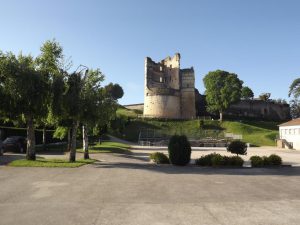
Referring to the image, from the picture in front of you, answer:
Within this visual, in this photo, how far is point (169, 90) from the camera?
9119 centimetres

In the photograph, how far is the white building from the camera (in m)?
50.4

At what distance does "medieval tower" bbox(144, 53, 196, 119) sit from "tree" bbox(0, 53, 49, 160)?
69.0 metres

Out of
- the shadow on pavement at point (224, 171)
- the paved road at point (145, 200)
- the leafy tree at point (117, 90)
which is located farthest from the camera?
the leafy tree at point (117, 90)

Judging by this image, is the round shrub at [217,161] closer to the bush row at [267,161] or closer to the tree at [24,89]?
the bush row at [267,161]

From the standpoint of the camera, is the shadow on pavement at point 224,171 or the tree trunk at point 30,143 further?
the tree trunk at point 30,143

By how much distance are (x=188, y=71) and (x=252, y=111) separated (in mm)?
24619

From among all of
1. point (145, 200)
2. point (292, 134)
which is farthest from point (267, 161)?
point (292, 134)

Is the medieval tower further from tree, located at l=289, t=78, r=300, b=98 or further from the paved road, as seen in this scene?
the paved road

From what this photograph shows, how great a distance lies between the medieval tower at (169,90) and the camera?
90375 mm

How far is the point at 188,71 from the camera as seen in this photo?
97.2 metres

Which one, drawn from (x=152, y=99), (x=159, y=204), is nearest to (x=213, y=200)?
(x=159, y=204)

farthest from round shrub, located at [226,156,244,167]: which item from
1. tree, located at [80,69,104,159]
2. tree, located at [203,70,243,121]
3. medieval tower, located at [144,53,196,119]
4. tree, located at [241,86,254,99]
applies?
tree, located at [241,86,254,99]

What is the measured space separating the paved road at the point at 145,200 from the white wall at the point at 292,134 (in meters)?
39.1

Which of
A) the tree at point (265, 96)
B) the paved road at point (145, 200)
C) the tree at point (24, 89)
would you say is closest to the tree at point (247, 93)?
the tree at point (265, 96)
